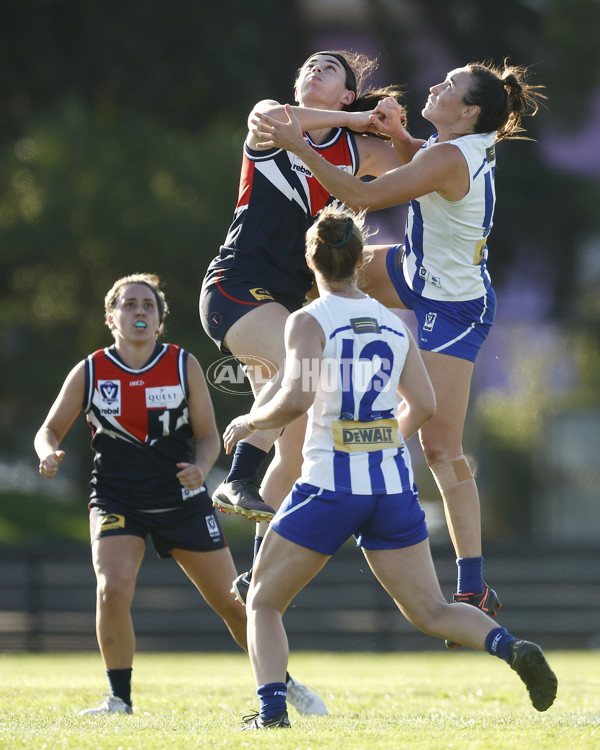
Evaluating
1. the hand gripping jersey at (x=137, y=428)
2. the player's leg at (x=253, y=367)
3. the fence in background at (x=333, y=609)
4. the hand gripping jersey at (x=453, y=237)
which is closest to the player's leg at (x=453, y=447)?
the hand gripping jersey at (x=453, y=237)

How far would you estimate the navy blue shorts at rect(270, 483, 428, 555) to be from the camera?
162 inches

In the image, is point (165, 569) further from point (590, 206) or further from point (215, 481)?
point (590, 206)

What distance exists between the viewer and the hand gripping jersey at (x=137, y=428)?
5801mm

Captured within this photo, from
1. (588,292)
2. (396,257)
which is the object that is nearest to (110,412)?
(396,257)

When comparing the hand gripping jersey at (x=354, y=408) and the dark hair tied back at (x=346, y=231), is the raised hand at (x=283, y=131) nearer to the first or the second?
the dark hair tied back at (x=346, y=231)

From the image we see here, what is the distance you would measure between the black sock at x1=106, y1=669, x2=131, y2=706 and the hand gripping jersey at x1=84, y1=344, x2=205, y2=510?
2.73ft

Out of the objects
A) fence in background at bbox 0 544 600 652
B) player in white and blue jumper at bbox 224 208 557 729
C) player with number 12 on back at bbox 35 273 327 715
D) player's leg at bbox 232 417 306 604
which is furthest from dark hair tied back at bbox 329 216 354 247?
fence in background at bbox 0 544 600 652

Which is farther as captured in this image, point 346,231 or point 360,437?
point 346,231

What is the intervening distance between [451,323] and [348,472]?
4.28 ft

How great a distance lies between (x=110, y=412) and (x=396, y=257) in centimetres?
169

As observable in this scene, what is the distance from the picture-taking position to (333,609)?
13.3 metres

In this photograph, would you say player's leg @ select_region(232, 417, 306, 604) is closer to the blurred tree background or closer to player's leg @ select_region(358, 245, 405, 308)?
player's leg @ select_region(358, 245, 405, 308)

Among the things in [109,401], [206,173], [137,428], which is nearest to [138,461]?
[137,428]

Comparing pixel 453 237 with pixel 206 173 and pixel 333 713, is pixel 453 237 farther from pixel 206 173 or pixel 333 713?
pixel 206 173
